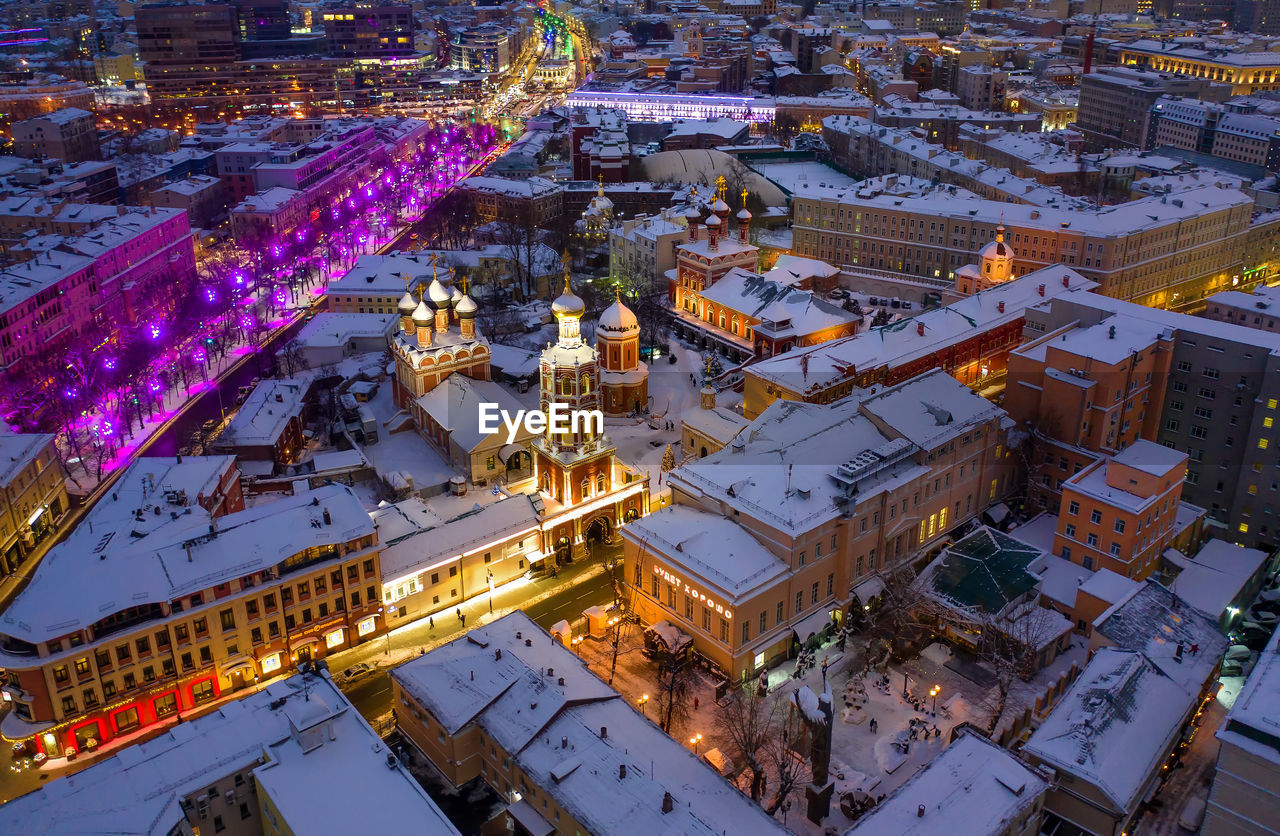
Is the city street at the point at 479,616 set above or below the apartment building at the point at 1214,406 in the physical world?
below

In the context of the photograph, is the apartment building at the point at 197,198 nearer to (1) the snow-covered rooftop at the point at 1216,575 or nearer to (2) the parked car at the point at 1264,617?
(1) the snow-covered rooftop at the point at 1216,575

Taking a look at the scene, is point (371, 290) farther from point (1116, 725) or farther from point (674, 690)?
point (1116, 725)

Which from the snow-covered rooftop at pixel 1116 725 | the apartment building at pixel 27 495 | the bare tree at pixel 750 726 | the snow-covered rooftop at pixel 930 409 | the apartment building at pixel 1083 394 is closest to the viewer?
the snow-covered rooftop at pixel 1116 725

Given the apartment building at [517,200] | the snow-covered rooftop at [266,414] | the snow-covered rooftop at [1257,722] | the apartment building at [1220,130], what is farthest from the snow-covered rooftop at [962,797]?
the apartment building at [1220,130]

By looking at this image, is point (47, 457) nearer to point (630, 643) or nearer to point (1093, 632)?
point (630, 643)

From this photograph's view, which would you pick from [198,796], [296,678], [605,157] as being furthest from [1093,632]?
[605,157]

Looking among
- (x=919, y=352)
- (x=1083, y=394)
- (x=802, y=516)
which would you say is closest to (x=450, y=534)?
(x=802, y=516)
